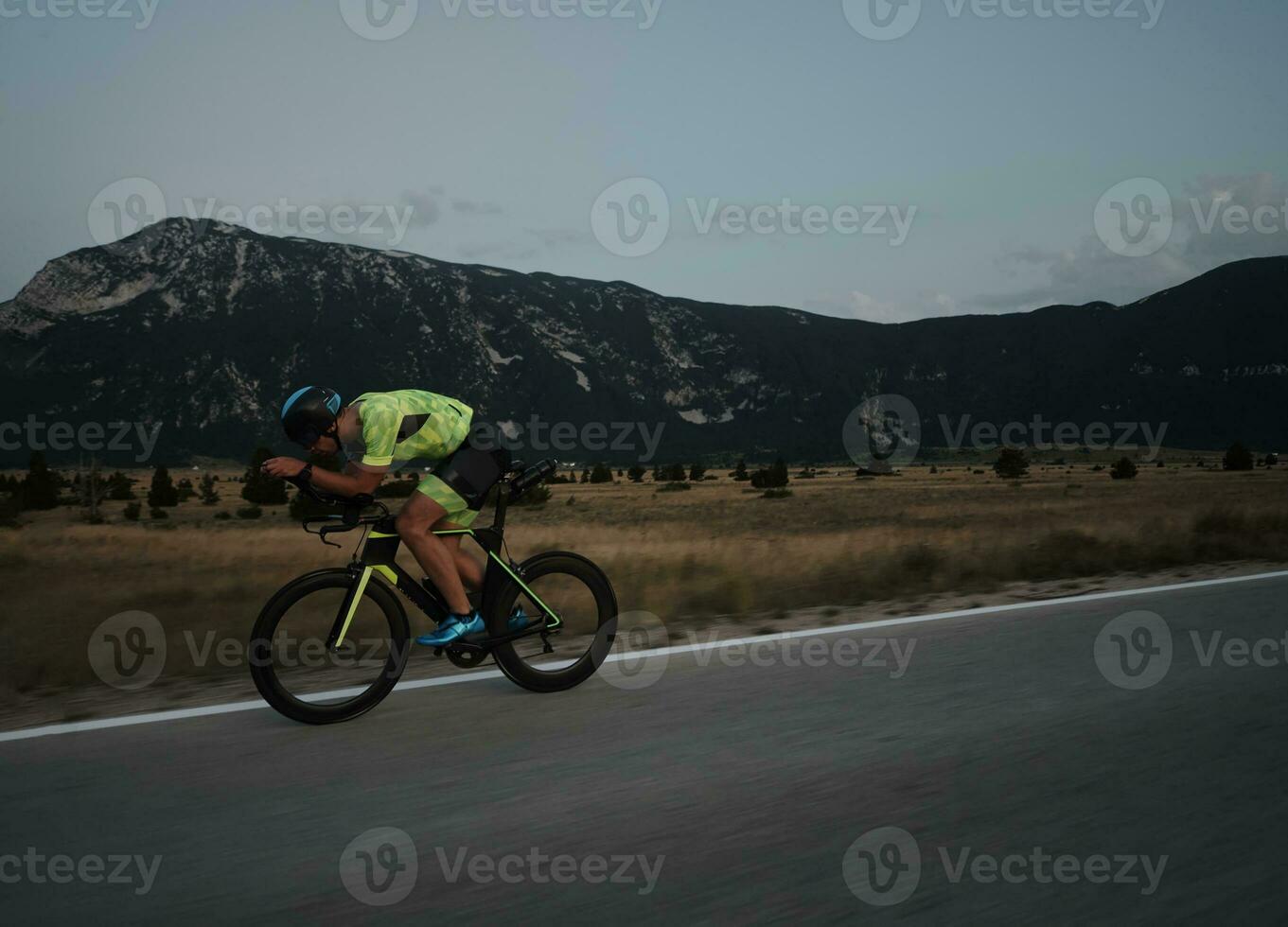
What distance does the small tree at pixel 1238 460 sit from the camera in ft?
249

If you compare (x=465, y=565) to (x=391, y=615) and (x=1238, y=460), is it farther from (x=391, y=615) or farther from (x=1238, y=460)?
(x=1238, y=460)

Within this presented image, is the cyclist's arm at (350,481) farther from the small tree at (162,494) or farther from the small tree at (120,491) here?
the small tree at (120,491)

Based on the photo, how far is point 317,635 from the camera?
541cm

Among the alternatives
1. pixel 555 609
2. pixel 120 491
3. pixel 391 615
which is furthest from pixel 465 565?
pixel 120 491

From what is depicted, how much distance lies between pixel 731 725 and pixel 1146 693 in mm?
2260

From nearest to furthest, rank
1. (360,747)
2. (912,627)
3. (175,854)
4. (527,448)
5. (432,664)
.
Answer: (175,854), (360,747), (432,664), (912,627), (527,448)

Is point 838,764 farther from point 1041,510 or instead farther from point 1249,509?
point 1041,510

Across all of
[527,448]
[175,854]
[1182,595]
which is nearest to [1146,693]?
[1182,595]

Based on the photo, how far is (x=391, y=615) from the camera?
506cm

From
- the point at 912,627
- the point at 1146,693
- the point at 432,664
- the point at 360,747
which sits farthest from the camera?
the point at 912,627

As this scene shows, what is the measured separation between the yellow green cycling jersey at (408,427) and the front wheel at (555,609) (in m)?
0.83

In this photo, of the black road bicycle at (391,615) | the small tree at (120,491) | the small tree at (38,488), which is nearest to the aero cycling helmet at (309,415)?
the black road bicycle at (391,615)

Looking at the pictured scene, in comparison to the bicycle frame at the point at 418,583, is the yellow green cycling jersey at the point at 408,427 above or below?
above

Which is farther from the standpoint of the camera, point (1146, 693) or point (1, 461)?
point (1, 461)
